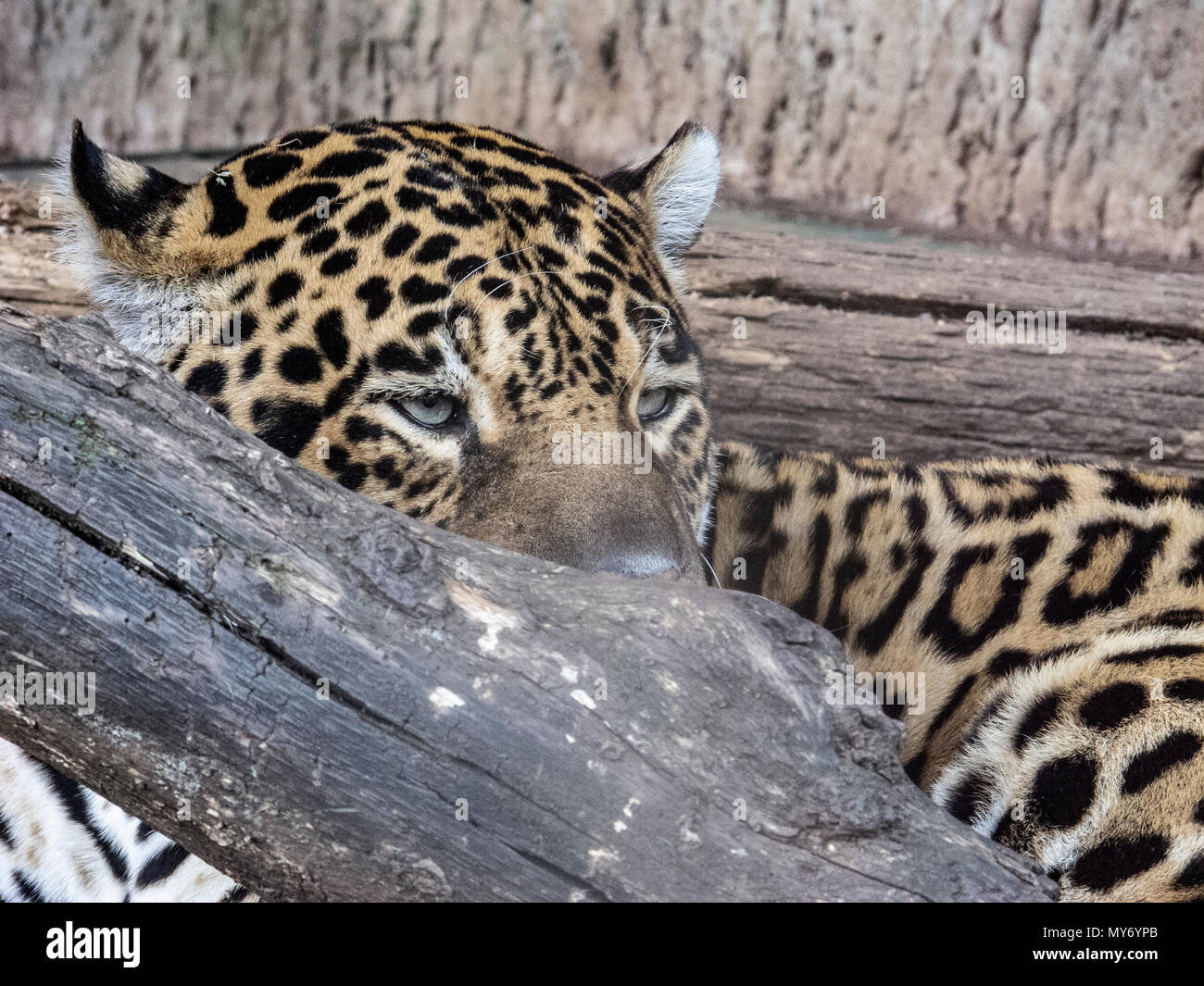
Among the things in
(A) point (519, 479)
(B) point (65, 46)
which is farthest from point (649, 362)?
(B) point (65, 46)

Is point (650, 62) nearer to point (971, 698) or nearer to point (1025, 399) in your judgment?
point (1025, 399)

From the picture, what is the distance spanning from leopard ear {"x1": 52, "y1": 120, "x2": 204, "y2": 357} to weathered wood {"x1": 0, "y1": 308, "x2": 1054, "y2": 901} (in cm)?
101

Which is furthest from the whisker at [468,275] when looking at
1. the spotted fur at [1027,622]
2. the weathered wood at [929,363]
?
the weathered wood at [929,363]

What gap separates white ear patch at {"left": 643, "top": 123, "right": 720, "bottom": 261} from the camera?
15.5 ft

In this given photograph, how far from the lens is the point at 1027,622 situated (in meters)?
4.09

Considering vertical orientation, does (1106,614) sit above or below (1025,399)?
below

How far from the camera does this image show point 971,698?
3.99 meters

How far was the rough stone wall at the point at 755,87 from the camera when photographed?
21.4 feet

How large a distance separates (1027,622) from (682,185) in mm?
2029

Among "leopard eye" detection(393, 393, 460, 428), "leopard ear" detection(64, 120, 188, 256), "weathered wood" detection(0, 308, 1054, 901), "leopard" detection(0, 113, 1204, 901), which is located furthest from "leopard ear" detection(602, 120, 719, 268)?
"weathered wood" detection(0, 308, 1054, 901)

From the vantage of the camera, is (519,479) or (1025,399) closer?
(519,479)

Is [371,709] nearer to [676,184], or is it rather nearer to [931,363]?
[676,184]

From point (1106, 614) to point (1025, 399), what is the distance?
75.3 inches

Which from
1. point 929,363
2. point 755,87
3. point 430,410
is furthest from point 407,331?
point 755,87
